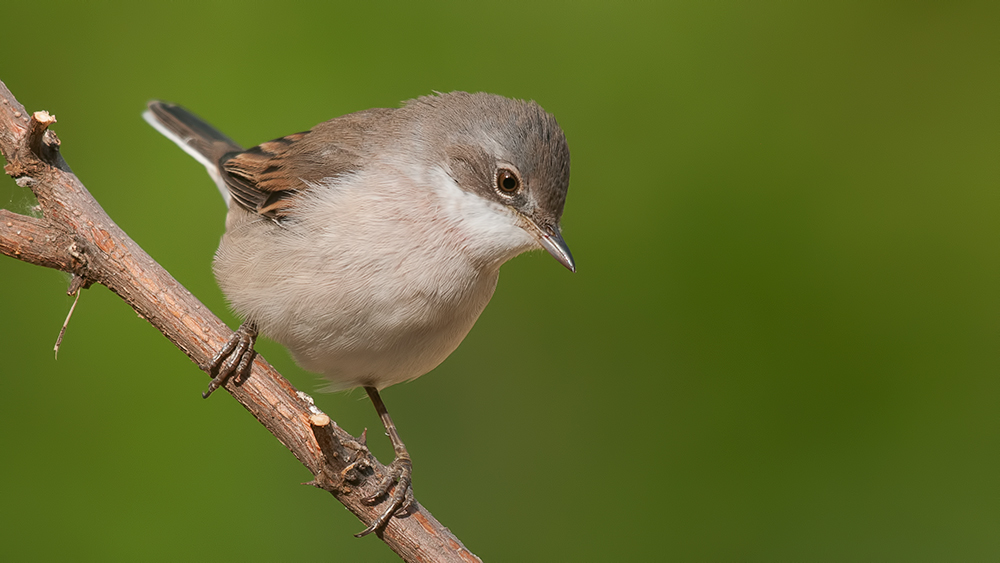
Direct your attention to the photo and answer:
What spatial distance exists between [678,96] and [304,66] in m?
1.93

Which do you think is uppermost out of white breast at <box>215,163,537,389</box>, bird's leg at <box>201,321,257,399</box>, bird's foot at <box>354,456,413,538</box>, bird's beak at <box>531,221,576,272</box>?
bird's beak at <box>531,221,576,272</box>

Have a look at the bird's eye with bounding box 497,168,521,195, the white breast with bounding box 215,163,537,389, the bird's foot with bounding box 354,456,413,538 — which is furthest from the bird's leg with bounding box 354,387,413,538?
the bird's eye with bounding box 497,168,521,195

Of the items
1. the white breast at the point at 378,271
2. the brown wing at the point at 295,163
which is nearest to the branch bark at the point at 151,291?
the white breast at the point at 378,271

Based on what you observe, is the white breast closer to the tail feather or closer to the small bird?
the small bird

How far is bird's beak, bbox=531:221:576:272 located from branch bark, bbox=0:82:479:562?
2.79ft

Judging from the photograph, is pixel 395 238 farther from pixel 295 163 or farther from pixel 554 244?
pixel 295 163

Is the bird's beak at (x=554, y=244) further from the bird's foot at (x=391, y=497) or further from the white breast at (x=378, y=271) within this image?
the bird's foot at (x=391, y=497)

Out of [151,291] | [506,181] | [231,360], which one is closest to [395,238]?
[506,181]

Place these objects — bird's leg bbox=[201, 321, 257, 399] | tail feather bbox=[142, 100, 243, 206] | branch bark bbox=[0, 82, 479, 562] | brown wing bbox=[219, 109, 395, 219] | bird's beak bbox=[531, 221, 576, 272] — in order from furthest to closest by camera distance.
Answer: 1. tail feather bbox=[142, 100, 243, 206]
2. brown wing bbox=[219, 109, 395, 219]
3. bird's beak bbox=[531, 221, 576, 272]
4. bird's leg bbox=[201, 321, 257, 399]
5. branch bark bbox=[0, 82, 479, 562]

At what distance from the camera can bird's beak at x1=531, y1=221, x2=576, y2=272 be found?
2.63 m

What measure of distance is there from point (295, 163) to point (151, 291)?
2.47ft

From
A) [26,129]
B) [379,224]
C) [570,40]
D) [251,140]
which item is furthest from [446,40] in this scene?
[26,129]

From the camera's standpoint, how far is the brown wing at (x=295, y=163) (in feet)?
9.39

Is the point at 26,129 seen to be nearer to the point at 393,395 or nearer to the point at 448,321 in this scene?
the point at 448,321
